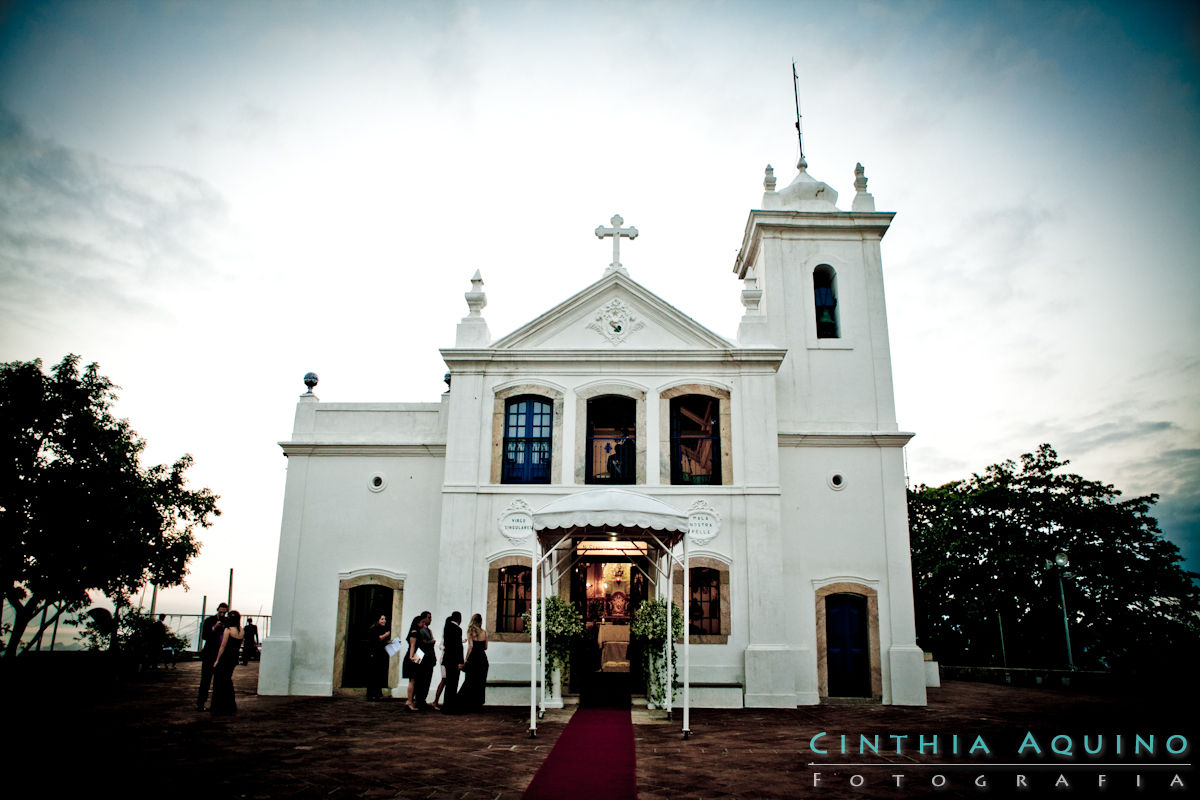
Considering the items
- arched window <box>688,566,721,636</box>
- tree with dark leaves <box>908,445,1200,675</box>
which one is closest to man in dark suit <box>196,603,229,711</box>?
arched window <box>688,566,721,636</box>

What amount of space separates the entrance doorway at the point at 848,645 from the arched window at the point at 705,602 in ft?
7.99

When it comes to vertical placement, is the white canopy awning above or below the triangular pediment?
below

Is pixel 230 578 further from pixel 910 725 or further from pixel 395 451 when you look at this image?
pixel 910 725

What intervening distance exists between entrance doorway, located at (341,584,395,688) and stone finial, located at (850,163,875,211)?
46.1ft

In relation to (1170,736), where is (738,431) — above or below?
above

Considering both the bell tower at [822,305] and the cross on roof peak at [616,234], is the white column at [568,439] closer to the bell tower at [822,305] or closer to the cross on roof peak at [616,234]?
the cross on roof peak at [616,234]

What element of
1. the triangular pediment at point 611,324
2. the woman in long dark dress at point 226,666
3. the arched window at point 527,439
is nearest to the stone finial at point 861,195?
the triangular pediment at point 611,324

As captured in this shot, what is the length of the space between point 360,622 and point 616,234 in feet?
33.2

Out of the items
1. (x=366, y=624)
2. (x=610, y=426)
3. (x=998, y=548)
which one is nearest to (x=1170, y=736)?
(x=610, y=426)

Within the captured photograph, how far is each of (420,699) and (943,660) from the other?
24142 mm

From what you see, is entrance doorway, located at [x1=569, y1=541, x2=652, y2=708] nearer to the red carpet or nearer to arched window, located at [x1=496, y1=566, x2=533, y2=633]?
arched window, located at [x1=496, y1=566, x2=533, y2=633]

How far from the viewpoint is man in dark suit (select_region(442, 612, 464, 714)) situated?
1268 cm

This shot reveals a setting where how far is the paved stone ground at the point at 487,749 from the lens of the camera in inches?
291

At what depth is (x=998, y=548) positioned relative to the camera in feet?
90.0
